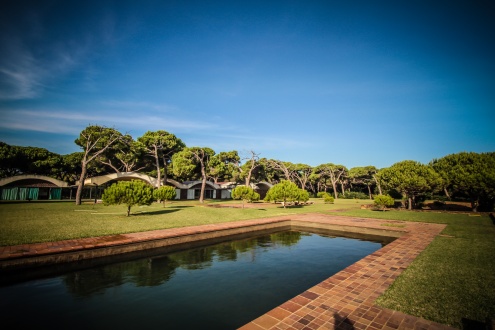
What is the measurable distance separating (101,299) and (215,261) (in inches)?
160

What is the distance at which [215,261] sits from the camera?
30.1 feet

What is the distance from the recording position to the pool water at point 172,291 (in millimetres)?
5121

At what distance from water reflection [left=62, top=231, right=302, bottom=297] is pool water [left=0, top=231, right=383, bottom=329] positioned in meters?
0.03

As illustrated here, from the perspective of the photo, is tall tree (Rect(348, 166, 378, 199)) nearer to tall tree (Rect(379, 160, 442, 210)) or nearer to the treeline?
the treeline

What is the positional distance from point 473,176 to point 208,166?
34.0 m

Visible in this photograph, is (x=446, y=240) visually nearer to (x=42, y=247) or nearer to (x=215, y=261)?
(x=215, y=261)

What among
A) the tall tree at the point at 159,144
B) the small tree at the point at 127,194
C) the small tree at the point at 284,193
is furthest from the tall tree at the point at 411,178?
the tall tree at the point at 159,144

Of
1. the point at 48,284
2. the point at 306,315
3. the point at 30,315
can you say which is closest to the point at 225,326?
the point at 306,315

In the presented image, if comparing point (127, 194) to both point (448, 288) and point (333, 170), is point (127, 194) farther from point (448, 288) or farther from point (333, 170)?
point (333, 170)

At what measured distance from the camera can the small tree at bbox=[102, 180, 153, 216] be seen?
1505 centimetres

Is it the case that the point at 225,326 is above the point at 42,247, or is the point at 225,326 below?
below

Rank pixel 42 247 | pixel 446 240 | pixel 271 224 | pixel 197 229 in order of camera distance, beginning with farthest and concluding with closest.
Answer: pixel 271 224, pixel 197 229, pixel 446 240, pixel 42 247

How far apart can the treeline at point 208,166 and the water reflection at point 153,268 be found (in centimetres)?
2223

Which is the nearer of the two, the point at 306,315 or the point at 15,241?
the point at 306,315
